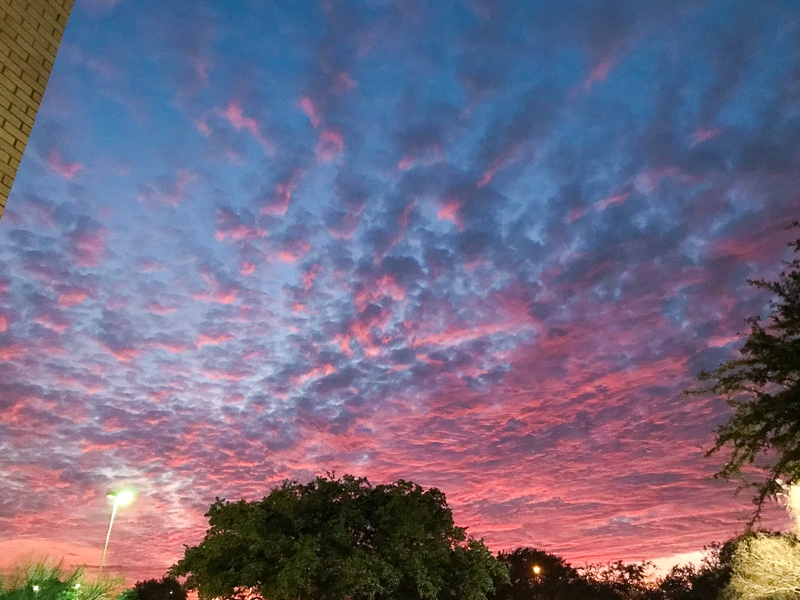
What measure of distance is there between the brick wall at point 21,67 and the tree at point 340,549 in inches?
1027

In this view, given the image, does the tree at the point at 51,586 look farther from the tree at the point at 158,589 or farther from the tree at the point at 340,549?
the tree at the point at 158,589

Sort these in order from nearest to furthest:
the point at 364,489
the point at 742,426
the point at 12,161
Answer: the point at 12,161
the point at 742,426
the point at 364,489

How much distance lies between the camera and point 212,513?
34750 mm

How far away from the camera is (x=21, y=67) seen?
8633 millimetres

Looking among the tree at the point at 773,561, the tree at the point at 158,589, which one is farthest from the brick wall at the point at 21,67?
the tree at the point at 158,589

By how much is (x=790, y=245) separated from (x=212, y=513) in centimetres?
3037

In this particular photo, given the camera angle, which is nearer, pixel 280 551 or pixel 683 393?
pixel 683 393

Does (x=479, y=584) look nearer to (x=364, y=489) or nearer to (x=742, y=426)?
(x=364, y=489)

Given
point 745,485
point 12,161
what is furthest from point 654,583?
point 12,161

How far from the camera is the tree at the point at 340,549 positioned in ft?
102

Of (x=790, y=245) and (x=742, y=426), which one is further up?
(x=790, y=245)

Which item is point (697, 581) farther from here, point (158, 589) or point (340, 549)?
point (158, 589)

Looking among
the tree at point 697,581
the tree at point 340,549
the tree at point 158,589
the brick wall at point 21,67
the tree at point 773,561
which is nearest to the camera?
the brick wall at point 21,67

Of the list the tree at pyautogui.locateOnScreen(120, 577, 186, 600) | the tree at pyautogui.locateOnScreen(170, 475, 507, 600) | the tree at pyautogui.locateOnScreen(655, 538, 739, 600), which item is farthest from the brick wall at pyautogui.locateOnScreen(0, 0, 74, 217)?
the tree at pyautogui.locateOnScreen(120, 577, 186, 600)
